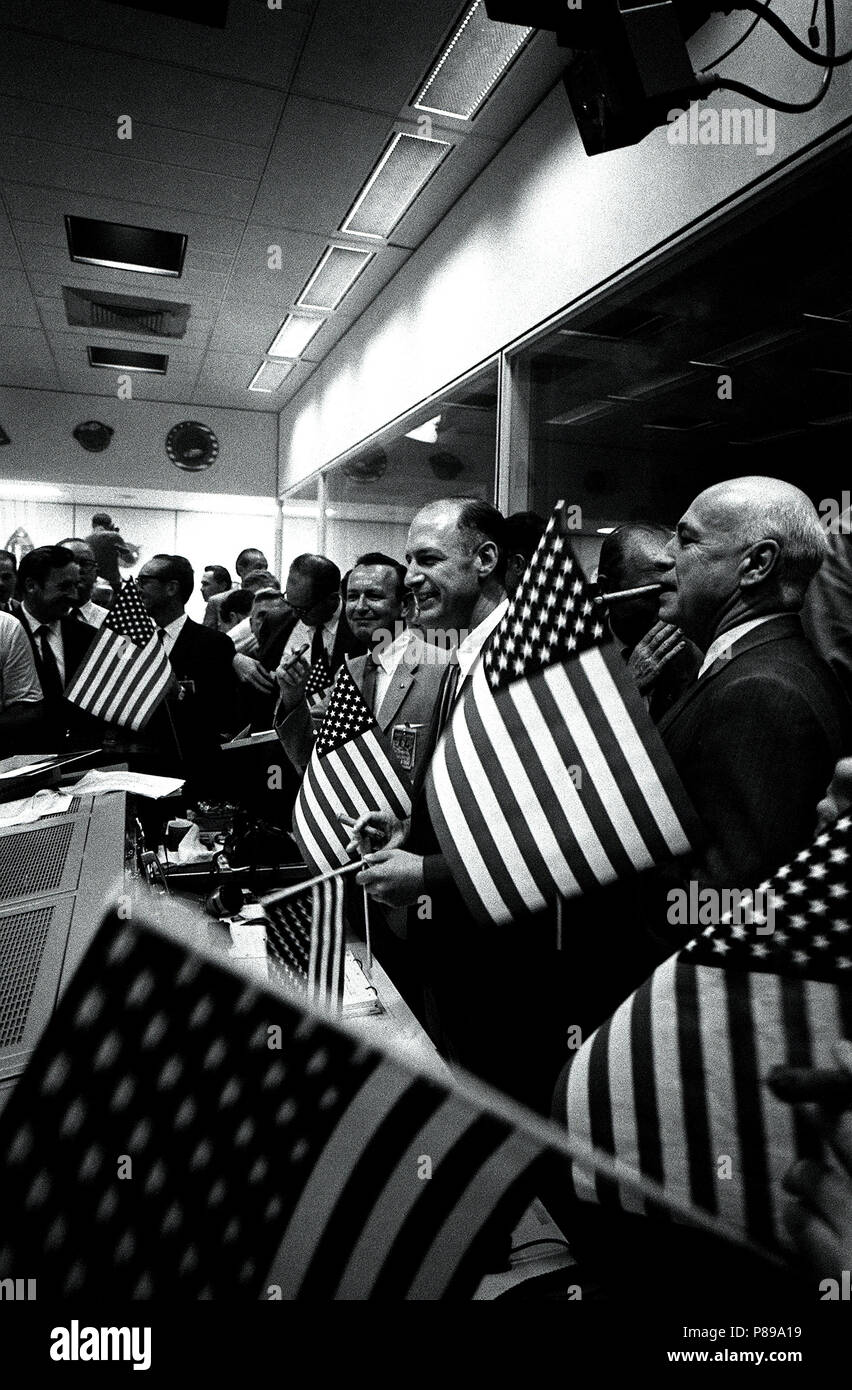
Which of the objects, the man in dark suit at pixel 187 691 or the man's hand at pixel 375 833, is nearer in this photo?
the man's hand at pixel 375 833

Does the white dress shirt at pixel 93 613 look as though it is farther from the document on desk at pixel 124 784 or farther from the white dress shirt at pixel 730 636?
the white dress shirt at pixel 730 636

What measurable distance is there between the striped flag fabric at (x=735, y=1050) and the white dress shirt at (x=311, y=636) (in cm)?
315

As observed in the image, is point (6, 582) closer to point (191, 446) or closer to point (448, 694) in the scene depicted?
point (191, 446)

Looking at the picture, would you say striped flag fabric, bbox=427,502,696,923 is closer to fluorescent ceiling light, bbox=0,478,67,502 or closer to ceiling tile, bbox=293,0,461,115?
ceiling tile, bbox=293,0,461,115

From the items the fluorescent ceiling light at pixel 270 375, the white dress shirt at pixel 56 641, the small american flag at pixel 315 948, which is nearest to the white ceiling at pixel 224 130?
the fluorescent ceiling light at pixel 270 375

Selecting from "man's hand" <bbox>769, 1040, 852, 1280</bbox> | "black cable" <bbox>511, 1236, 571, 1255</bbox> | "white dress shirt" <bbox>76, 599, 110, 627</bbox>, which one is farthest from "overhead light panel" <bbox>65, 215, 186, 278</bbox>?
"man's hand" <bbox>769, 1040, 852, 1280</bbox>

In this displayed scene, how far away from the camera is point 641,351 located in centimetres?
335

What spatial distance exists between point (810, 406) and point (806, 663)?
6.39 ft

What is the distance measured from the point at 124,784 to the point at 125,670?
0.80 meters

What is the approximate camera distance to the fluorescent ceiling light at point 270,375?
26.9 ft

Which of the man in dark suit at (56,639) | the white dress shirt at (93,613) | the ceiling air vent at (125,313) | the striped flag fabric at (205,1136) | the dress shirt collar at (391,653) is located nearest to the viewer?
the striped flag fabric at (205,1136)

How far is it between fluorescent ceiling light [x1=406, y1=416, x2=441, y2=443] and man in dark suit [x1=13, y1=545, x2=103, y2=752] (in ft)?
8.80
